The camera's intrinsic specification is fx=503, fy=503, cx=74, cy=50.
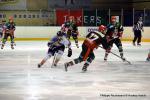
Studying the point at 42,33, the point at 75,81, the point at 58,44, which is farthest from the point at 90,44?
the point at 42,33

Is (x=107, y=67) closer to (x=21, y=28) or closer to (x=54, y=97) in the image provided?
(x=54, y=97)

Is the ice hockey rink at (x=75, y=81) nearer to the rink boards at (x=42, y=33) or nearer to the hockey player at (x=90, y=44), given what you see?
the hockey player at (x=90, y=44)

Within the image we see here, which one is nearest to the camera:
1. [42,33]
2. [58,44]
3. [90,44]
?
[90,44]

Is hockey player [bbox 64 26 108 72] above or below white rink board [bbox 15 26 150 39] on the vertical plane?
above

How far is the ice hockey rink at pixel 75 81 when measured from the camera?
857 centimetres

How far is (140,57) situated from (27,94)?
902 centimetres

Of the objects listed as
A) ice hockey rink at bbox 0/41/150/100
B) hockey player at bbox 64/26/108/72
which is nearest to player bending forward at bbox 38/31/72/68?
ice hockey rink at bbox 0/41/150/100

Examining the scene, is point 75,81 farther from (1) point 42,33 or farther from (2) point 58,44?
(1) point 42,33

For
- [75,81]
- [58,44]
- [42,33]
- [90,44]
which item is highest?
[90,44]

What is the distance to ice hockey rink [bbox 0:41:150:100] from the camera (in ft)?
28.1

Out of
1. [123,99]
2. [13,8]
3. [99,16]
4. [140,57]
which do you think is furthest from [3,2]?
[123,99]

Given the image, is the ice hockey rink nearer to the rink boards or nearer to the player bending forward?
the player bending forward

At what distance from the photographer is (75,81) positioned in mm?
10641

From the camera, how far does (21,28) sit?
27359 millimetres
